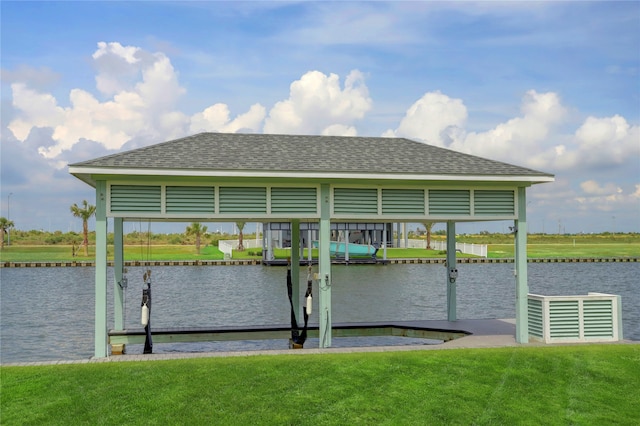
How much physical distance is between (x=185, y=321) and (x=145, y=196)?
16.3 m

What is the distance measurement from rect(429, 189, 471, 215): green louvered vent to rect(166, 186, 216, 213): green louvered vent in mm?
5125

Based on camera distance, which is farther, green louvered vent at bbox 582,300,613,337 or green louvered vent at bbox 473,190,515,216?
green louvered vent at bbox 473,190,515,216

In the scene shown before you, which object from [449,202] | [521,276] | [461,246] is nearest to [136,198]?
[449,202]

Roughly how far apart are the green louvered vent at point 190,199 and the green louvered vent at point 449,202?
513 centimetres

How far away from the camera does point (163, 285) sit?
50.0 meters

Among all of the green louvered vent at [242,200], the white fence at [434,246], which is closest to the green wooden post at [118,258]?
the green louvered vent at [242,200]

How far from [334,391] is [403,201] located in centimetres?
575

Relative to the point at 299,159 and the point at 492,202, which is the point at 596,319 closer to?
the point at 492,202

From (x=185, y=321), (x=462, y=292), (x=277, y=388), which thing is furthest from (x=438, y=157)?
(x=462, y=292)

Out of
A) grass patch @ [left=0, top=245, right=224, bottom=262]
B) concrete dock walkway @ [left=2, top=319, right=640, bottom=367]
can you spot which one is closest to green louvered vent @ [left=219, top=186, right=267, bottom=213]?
concrete dock walkway @ [left=2, top=319, right=640, bottom=367]

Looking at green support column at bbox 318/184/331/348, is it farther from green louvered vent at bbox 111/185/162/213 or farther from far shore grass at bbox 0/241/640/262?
far shore grass at bbox 0/241/640/262

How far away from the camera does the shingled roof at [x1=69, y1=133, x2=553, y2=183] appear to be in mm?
13500

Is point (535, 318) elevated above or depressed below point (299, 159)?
below

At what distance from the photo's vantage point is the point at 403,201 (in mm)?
14828
